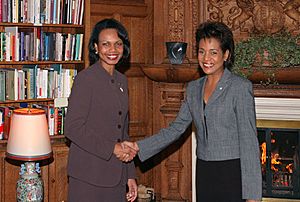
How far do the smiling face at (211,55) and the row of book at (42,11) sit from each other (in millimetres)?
1988

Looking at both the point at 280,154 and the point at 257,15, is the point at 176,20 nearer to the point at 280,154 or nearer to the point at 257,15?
the point at 257,15

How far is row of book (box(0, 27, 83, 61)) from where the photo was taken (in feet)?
14.5

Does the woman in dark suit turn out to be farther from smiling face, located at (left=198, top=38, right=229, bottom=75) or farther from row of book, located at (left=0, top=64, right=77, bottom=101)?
row of book, located at (left=0, top=64, right=77, bottom=101)

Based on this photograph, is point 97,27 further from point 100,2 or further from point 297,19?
point 297,19

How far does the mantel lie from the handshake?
1.63m

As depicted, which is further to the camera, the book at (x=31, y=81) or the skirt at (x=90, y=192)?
the book at (x=31, y=81)

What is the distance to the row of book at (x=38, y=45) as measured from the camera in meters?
4.43

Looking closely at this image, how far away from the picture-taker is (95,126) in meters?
3.04

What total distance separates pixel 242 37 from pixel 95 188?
2325 millimetres

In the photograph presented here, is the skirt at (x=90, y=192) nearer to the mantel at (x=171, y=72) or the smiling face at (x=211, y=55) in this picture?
the smiling face at (x=211, y=55)

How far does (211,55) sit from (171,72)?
1.93m

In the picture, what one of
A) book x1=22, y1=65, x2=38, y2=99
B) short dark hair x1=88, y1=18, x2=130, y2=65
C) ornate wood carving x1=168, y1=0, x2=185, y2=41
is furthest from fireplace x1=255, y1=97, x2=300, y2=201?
short dark hair x1=88, y1=18, x2=130, y2=65

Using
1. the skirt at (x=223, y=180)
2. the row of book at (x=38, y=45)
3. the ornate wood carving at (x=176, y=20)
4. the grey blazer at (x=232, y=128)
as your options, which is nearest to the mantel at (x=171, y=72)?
the ornate wood carving at (x=176, y=20)

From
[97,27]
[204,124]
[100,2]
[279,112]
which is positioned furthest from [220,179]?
[100,2]
